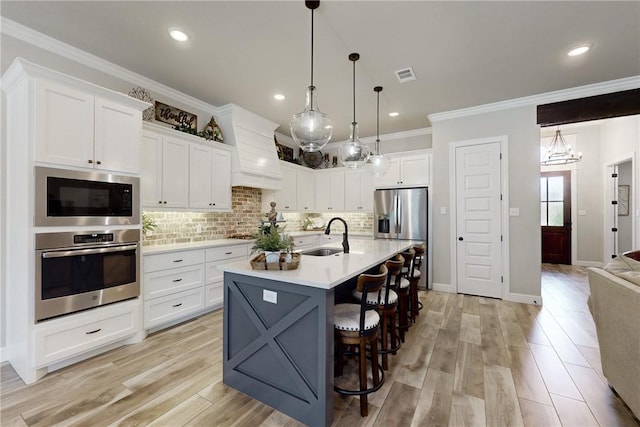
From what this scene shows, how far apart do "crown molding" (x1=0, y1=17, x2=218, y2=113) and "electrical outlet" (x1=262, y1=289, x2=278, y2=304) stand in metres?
3.06

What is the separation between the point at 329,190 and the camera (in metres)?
6.08

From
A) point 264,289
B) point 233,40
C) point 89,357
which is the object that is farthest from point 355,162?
point 89,357

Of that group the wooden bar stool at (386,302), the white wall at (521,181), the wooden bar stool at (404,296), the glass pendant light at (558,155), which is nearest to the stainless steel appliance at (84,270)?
the wooden bar stool at (386,302)

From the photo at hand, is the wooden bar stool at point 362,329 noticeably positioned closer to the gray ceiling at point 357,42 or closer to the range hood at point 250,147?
the gray ceiling at point 357,42

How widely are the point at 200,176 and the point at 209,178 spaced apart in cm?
14

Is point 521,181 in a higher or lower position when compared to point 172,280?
higher

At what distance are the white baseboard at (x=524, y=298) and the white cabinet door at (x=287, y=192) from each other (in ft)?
12.8

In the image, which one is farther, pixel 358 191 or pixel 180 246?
pixel 358 191

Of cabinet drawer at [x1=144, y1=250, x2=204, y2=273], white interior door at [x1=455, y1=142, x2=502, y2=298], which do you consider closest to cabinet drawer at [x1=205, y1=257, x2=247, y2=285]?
cabinet drawer at [x1=144, y1=250, x2=204, y2=273]

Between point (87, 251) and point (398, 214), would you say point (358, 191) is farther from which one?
point (87, 251)

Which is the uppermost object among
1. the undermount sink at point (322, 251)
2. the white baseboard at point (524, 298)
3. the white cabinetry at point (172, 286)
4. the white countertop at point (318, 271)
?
the white countertop at point (318, 271)

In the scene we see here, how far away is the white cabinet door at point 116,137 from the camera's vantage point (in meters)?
2.51

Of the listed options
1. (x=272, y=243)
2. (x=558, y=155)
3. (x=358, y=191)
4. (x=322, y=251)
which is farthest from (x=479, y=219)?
(x=272, y=243)

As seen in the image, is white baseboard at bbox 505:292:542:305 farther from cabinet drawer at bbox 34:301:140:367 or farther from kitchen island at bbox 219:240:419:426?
cabinet drawer at bbox 34:301:140:367
